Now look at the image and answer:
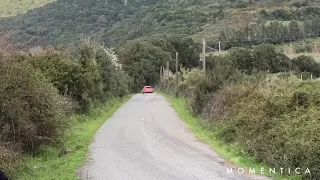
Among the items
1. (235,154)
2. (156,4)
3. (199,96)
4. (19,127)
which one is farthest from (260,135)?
(156,4)

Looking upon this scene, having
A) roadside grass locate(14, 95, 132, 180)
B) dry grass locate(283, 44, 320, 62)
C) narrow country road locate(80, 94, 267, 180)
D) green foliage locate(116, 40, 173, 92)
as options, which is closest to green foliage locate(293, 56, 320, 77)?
dry grass locate(283, 44, 320, 62)

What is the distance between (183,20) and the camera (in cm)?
13138

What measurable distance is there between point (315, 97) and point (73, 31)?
2765 inches

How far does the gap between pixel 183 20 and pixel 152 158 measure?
119966mm

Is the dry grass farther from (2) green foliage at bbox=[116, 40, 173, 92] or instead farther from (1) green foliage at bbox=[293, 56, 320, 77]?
(2) green foliage at bbox=[116, 40, 173, 92]

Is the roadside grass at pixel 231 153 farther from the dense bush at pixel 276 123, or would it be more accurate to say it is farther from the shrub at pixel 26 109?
the shrub at pixel 26 109

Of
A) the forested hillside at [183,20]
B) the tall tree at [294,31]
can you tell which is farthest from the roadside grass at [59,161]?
the tall tree at [294,31]

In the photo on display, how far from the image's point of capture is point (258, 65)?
226ft

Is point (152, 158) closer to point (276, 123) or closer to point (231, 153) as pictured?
point (231, 153)

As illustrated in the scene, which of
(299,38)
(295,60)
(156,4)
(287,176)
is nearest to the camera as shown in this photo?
(287,176)

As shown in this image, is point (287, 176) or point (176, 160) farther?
point (176, 160)

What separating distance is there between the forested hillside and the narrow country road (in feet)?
141

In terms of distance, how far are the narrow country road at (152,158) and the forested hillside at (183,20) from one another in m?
42.8

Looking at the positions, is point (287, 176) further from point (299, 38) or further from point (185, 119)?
point (299, 38)
